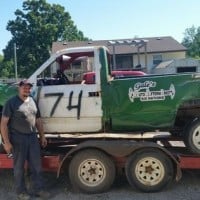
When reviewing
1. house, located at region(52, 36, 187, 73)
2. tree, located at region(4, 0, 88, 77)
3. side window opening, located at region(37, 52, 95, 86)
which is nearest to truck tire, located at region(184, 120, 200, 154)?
side window opening, located at region(37, 52, 95, 86)

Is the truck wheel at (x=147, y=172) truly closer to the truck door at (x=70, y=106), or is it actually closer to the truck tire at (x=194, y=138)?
the truck tire at (x=194, y=138)

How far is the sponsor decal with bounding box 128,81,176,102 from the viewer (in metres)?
7.82

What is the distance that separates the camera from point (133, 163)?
7547 mm

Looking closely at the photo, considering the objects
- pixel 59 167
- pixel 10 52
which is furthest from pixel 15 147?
pixel 10 52

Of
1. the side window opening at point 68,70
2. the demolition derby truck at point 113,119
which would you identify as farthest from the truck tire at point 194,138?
the side window opening at point 68,70

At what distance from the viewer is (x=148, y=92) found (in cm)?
784

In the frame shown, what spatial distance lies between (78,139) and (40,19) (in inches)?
2312

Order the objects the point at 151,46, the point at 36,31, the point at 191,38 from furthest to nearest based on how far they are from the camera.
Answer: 1. the point at 191,38
2. the point at 36,31
3. the point at 151,46

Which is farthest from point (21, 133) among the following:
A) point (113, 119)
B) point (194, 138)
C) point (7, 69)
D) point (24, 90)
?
point (7, 69)

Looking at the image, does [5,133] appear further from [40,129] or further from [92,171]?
[92,171]

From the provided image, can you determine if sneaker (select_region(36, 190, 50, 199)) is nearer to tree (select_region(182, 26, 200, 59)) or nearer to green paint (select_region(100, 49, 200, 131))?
green paint (select_region(100, 49, 200, 131))

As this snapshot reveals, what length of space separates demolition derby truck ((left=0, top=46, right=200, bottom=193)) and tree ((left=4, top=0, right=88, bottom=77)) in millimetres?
53625

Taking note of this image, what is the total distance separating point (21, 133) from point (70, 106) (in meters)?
0.98

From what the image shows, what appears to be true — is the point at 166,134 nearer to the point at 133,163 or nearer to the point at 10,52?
the point at 133,163
